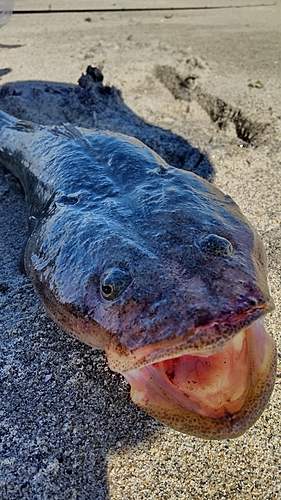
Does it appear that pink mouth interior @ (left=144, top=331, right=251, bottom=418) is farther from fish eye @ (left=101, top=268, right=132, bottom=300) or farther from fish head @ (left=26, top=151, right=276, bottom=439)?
fish eye @ (left=101, top=268, right=132, bottom=300)

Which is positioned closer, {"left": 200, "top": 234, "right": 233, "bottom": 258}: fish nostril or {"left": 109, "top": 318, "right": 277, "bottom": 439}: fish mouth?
{"left": 109, "top": 318, "right": 277, "bottom": 439}: fish mouth

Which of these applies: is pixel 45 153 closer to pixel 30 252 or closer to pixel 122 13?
pixel 30 252

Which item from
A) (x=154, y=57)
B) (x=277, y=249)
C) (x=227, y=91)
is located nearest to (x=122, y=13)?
(x=154, y=57)

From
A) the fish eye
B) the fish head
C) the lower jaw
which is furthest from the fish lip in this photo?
the fish eye

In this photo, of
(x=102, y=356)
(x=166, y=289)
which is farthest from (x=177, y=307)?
(x=102, y=356)

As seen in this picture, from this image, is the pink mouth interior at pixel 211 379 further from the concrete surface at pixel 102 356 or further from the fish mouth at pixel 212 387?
the concrete surface at pixel 102 356

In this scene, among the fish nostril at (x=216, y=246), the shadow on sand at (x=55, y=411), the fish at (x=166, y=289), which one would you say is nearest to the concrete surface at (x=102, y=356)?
the shadow on sand at (x=55, y=411)
